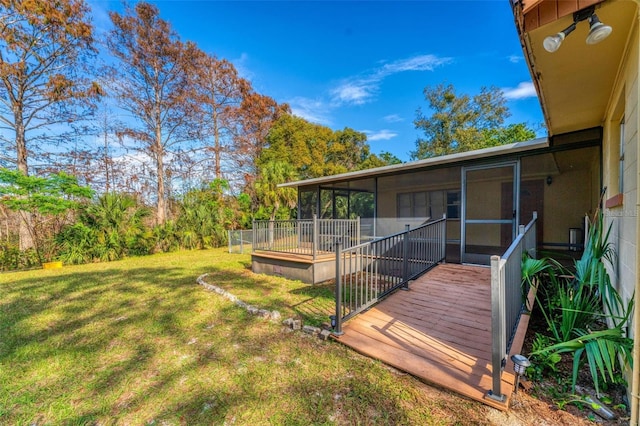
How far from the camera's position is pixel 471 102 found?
20.0 meters

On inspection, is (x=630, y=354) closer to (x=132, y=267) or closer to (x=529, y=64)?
(x=529, y=64)

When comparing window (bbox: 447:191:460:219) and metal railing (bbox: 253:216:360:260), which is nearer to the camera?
metal railing (bbox: 253:216:360:260)

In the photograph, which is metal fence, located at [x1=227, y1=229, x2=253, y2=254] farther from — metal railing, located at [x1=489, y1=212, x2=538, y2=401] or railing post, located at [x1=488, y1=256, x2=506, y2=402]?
railing post, located at [x1=488, y1=256, x2=506, y2=402]

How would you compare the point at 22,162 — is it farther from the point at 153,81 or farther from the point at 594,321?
the point at 594,321

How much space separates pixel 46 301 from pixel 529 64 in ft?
27.4

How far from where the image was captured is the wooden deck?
2324 mm

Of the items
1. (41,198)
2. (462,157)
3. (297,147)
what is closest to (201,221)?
(41,198)

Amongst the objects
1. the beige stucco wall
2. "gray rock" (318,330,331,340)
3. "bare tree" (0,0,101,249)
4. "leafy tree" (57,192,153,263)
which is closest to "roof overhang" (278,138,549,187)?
the beige stucco wall

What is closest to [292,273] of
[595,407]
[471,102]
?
[595,407]

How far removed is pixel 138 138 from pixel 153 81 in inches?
131

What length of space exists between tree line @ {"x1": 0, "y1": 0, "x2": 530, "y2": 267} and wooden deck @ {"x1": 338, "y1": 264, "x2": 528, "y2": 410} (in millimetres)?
10424

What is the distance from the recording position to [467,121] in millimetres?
20156

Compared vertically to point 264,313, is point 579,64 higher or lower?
higher

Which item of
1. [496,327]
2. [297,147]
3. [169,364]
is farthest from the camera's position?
[297,147]
